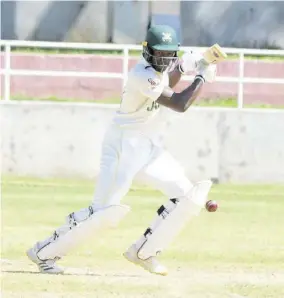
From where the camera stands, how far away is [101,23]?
102ft

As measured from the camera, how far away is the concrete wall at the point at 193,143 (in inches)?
680

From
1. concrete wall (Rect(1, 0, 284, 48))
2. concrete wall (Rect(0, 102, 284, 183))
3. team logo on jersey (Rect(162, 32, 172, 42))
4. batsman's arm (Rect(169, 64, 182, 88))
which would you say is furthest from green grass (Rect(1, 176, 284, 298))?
concrete wall (Rect(1, 0, 284, 48))

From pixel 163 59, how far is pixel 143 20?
21.2 meters

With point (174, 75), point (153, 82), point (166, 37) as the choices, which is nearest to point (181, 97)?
point (153, 82)

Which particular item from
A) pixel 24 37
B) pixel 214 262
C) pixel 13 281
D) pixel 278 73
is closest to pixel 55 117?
pixel 214 262

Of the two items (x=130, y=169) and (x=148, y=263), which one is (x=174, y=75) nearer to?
(x=130, y=169)

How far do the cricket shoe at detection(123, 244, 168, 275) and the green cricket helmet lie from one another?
4.63 feet

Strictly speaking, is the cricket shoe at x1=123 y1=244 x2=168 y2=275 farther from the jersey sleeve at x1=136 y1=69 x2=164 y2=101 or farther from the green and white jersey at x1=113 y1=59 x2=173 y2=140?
the jersey sleeve at x1=136 y1=69 x2=164 y2=101

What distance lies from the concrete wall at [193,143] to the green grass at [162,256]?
664 mm

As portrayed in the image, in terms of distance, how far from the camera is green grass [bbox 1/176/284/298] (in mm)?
8758

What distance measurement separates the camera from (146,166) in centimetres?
934

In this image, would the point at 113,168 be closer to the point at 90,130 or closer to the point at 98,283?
the point at 98,283

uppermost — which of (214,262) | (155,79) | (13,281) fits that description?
(155,79)

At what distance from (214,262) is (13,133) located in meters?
7.71
